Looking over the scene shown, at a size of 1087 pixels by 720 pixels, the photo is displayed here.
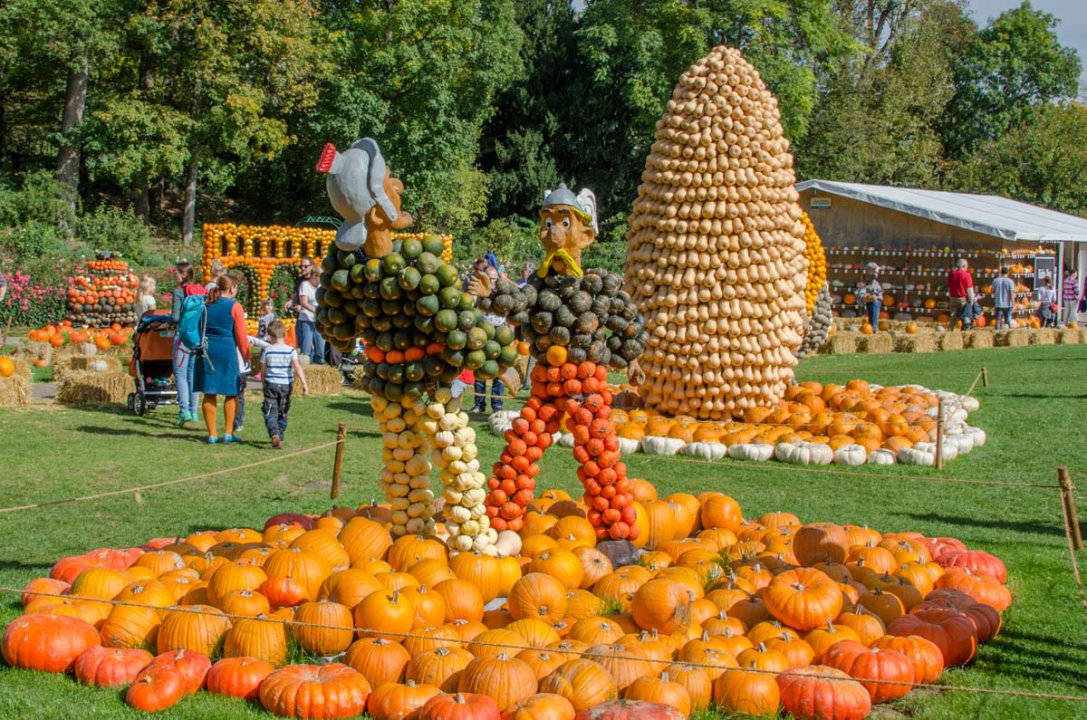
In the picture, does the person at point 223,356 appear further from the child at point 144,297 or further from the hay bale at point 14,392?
the hay bale at point 14,392

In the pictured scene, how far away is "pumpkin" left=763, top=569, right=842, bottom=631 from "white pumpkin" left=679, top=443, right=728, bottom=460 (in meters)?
5.49

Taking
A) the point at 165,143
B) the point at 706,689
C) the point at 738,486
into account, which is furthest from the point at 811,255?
the point at 165,143

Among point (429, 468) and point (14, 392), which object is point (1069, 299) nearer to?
point (14, 392)

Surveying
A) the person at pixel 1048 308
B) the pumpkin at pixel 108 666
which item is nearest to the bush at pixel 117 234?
the person at pixel 1048 308

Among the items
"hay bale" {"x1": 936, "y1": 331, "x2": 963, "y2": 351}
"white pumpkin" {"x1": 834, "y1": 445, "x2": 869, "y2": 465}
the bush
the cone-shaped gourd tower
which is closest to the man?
"hay bale" {"x1": 936, "y1": 331, "x2": 963, "y2": 351}

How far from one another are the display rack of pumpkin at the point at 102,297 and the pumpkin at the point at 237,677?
21.6 metres

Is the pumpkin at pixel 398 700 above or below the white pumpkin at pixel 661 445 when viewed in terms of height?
below

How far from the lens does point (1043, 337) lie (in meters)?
27.2

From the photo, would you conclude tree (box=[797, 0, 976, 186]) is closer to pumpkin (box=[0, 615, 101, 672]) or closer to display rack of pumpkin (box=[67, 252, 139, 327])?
display rack of pumpkin (box=[67, 252, 139, 327])

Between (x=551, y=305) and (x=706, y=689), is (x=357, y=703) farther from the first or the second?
(x=551, y=305)

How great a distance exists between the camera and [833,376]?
802 inches

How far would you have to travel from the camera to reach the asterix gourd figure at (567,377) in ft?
26.5

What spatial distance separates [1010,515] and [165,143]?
32698 millimetres

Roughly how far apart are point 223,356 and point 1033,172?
5081cm
